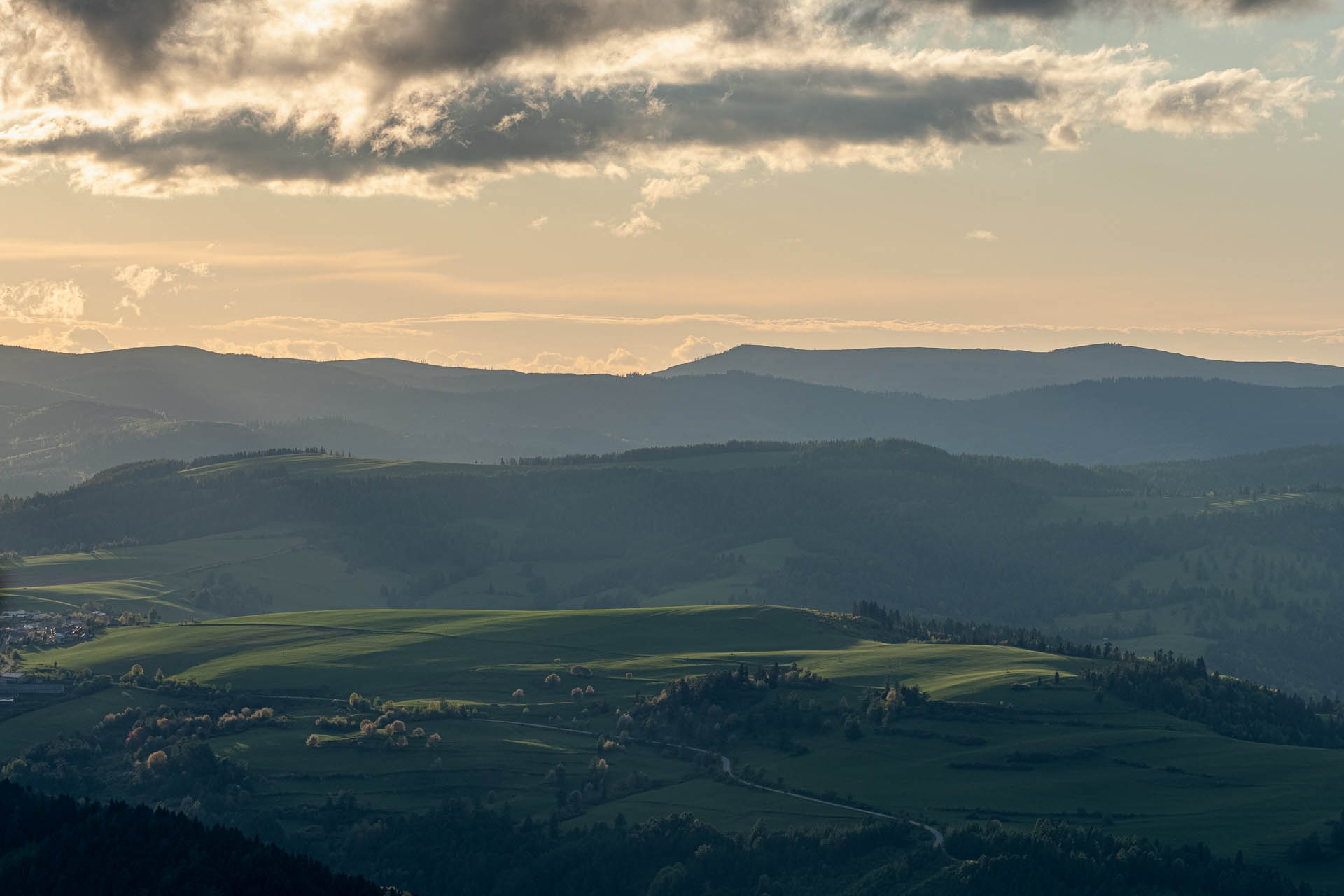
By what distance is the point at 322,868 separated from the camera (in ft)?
585

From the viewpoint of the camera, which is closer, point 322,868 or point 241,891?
point 241,891

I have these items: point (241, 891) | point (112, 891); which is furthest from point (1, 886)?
point (241, 891)

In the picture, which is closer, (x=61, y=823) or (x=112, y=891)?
(x=112, y=891)

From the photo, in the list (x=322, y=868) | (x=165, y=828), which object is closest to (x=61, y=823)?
(x=165, y=828)

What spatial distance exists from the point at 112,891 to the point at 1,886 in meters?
11.3

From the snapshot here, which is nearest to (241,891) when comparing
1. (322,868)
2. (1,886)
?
(322,868)

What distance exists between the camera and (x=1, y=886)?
16975 cm

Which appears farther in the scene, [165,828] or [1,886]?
[165,828]

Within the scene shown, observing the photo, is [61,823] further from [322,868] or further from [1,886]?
[322,868]

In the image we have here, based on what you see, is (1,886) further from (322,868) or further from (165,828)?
(322,868)

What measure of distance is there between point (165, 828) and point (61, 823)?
1285 cm

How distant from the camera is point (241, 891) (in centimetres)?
16712

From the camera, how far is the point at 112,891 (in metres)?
168

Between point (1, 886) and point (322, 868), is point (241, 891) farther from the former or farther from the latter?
point (1, 886)
